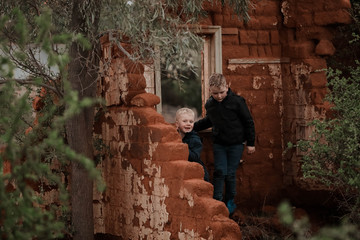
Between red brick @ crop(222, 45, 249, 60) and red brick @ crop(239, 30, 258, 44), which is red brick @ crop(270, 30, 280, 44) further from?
red brick @ crop(222, 45, 249, 60)

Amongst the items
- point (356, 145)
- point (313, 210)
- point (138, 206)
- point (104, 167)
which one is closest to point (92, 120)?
point (104, 167)

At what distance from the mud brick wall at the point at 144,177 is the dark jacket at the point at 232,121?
904 mm

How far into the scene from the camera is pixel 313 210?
364 inches

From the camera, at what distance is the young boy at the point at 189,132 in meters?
6.98

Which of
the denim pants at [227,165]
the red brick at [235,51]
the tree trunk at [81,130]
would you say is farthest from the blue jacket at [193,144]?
the red brick at [235,51]

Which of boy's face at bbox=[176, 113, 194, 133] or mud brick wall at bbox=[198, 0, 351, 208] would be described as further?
mud brick wall at bbox=[198, 0, 351, 208]

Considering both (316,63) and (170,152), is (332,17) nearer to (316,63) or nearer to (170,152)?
(316,63)

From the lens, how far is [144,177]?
261 inches

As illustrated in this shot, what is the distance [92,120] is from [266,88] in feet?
9.78

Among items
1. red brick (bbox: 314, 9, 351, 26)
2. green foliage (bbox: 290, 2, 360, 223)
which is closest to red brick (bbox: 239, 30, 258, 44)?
red brick (bbox: 314, 9, 351, 26)

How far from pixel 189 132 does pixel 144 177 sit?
0.84 meters

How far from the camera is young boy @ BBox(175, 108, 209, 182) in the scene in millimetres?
6980

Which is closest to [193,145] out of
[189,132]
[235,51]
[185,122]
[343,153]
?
[189,132]

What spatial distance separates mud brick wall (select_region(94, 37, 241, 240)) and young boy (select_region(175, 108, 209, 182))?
0.35m
